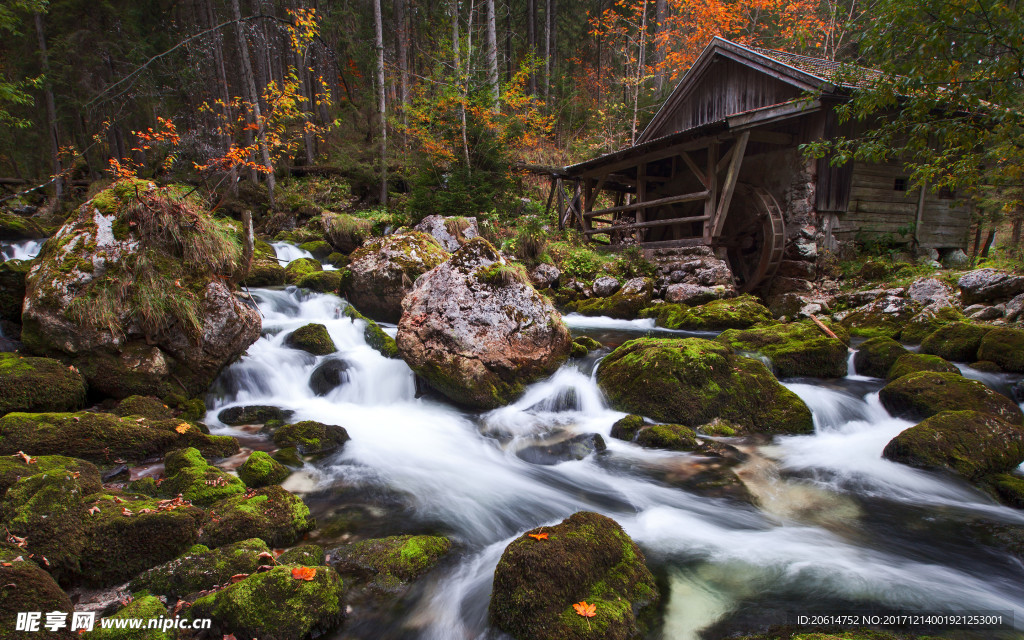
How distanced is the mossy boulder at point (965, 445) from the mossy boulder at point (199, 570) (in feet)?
18.7

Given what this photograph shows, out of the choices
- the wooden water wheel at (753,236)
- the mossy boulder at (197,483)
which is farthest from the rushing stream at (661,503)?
the wooden water wheel at (753,236)

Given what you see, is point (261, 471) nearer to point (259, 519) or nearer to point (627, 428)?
point (259, 519)

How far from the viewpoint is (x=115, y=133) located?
→ 72.7 feet

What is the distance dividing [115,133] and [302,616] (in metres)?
28.7

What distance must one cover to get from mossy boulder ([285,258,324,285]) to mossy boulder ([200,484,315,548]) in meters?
7.71

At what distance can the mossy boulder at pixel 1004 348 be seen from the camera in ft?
21.0

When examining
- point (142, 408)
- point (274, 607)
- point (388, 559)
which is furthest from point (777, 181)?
point (142, 408)

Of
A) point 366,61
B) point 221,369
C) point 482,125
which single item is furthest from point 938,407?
point 366,61

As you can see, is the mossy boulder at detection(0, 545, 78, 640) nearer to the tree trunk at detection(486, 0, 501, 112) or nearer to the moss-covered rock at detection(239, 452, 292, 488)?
the moss-covered rock at detection(239, 452, 292, 488)

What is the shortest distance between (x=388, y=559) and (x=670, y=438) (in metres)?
3.26

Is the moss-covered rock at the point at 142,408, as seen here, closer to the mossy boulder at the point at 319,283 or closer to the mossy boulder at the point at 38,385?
the mossy boulder at the point at 38,385

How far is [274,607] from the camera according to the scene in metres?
2.40

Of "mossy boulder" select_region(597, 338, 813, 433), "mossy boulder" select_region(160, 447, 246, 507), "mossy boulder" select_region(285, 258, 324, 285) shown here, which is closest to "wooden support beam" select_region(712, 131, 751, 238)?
"mossy boulder" select_region(597, 338, 813, 433)

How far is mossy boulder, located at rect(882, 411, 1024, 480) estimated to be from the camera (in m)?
4.30
